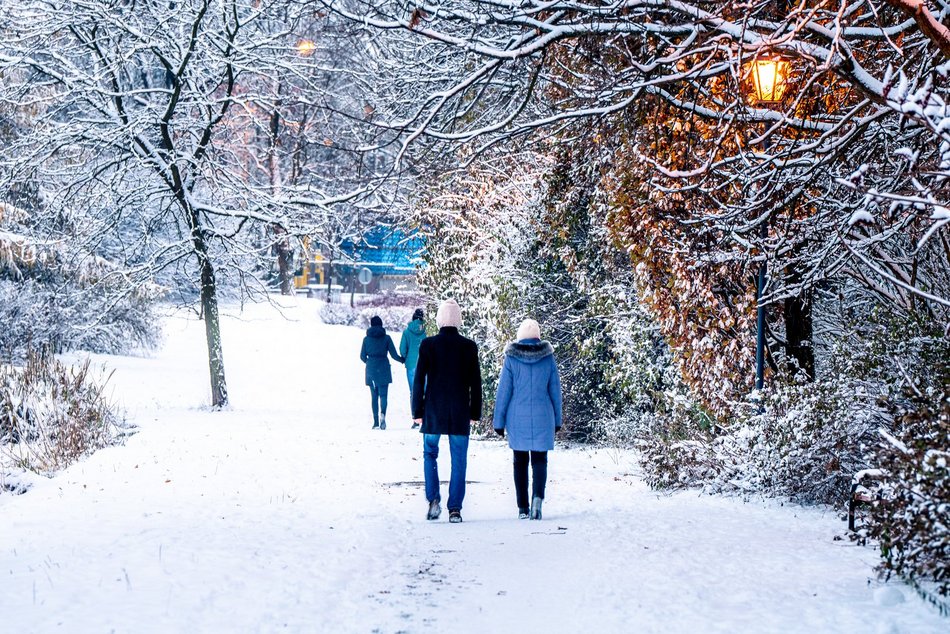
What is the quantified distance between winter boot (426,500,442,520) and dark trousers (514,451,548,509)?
72cm

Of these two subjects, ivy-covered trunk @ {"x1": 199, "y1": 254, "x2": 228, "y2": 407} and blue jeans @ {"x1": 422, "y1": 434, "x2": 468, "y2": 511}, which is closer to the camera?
blue jeans @ {"x1": 422, "y1": 434, "x2": 468, "y2": 511}

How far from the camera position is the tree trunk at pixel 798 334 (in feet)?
34.2

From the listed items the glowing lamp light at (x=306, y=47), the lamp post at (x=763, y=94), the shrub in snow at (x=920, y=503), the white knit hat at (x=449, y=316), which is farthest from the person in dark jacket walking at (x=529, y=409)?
the glowing lamp light at (x=306, y=47)

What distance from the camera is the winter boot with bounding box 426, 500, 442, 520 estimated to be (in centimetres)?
894

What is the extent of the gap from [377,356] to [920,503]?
1448 centimetres

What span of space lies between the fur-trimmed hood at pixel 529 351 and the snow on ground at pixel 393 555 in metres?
1.44

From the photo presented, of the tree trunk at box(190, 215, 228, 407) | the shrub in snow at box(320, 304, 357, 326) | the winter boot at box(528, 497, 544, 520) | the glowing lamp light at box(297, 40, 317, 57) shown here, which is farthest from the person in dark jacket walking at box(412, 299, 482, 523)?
the shrub in snow at box(320, 304, 357, 326)

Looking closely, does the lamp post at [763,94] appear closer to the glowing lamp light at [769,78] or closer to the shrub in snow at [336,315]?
the glowing lamp light at [769,78]

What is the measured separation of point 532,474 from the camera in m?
9.06

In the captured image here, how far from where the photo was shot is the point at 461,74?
11953mm

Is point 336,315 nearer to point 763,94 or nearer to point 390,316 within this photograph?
point 390,316

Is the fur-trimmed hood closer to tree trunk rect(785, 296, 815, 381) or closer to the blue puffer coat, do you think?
the blue puffer coat

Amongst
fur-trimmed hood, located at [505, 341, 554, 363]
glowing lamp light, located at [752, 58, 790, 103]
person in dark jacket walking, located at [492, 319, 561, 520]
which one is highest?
glowing lamp light, located at [752, 58, 790, 103]

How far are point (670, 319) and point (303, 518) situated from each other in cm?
466
